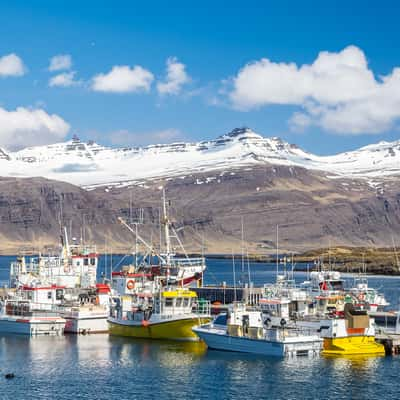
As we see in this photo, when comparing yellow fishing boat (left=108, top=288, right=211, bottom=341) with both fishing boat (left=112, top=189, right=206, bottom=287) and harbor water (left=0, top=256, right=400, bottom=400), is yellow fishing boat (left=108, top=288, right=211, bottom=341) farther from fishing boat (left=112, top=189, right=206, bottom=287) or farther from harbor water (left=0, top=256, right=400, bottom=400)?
fishing boat (left=112, top=189, right=206, bottom=287)

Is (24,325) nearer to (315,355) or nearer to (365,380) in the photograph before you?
(315,355)

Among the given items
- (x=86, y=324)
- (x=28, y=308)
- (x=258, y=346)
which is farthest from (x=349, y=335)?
(x=28, y=308)

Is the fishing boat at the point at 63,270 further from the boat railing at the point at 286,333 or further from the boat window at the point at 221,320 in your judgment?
the boat railing at the point at 286,333

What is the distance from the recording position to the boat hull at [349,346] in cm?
6625

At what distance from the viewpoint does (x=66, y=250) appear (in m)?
99.2

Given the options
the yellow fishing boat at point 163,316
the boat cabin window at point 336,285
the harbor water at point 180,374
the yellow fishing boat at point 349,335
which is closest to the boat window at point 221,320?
the harbor water at point 180,374

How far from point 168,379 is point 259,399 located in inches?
316

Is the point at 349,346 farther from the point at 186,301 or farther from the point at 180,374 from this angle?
the point at 186,301

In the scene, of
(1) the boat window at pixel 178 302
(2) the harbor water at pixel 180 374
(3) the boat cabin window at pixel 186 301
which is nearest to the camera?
(2) the harbor water at pixel 180 374

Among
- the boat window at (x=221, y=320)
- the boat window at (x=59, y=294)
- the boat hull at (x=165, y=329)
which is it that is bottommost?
the boat hull at (x=165, y=329)

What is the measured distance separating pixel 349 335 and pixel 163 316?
53.0 feet

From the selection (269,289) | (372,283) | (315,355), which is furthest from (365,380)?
(372,283)

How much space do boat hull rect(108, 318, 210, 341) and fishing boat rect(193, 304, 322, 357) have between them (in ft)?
8.43

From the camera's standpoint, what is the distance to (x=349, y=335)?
66750mm
